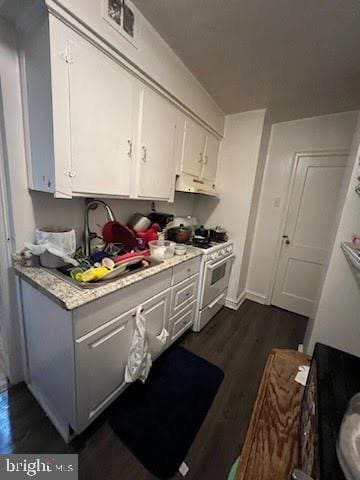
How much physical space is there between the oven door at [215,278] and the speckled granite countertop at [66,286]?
84 cm

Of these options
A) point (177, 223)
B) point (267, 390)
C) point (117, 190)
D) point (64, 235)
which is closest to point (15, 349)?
point (64, 235)

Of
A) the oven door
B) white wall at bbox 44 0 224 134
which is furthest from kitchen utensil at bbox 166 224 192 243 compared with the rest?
white wall at bbox 44 0 224 134

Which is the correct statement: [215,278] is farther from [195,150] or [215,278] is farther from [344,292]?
[195,150]

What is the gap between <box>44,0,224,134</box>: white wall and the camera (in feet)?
3.32

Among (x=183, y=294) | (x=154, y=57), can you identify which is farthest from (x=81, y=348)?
(x=154, y=57)

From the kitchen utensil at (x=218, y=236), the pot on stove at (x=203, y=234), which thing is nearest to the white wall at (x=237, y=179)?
the kitchen utensil at (x=218, y=236)

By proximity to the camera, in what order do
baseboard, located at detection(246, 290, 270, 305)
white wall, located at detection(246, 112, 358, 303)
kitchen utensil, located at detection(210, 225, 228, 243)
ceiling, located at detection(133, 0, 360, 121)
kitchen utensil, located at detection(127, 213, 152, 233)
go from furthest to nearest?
baseboard, located at detection(246, 290, 270, 305), kitchen utensil, located at detection(210, 225, 228, 243), white wall, located at detection(246, 112, 358, 303), kitchen utensil, located at detection(127, 213, 152, 233), ceiling, located at detection(133, 0, 360, 121)

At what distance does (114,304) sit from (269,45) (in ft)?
6.40

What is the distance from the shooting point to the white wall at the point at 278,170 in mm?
2293

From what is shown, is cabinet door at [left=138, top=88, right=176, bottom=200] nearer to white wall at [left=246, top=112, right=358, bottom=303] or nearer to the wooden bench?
the wooden bench

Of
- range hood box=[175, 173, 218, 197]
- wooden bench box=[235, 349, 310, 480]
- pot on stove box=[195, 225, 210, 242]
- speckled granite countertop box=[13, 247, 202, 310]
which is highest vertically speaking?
range hood box=[175, 173, 218, 197]

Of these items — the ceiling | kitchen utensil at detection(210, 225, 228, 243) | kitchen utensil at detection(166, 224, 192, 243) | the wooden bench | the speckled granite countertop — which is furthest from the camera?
kitchen utensil at detection(210, 225, 228, 243)

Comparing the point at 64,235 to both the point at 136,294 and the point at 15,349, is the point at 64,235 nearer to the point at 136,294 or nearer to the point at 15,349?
the point at 136,294

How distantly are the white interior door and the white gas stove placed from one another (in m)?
0.83
